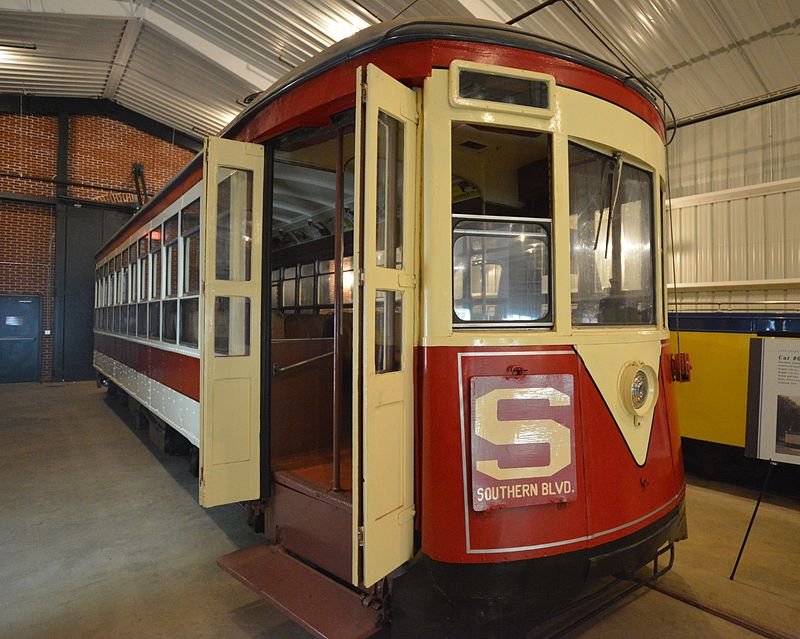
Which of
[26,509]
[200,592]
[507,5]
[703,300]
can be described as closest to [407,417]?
[200,592]

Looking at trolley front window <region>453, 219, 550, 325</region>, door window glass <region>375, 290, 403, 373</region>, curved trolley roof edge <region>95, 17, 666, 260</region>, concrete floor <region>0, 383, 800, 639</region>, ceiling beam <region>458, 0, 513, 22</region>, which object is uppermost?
ceiling beam <region>458, 0, 513, 22</region>

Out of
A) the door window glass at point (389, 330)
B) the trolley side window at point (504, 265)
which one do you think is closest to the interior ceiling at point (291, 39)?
the trolley side window at point (504, 265)

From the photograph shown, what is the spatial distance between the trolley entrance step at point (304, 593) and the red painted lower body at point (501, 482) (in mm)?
476

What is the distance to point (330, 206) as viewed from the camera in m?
4.91

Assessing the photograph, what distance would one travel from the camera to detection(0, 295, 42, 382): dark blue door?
12.3 meters

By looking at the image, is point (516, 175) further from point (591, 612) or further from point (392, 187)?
point (591, 612)

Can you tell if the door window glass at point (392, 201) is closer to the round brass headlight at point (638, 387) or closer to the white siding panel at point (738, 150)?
the round brass headlight at point (638, 387)

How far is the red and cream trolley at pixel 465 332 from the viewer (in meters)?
2.13

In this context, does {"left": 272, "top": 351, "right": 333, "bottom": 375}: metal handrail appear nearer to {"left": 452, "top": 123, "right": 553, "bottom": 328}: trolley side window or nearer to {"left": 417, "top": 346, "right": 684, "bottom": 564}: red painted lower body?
{"left": 417, "top": 346, "right": 684, "bottom": 564}: red painted lower body

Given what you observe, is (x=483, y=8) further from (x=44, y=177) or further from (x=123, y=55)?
(x=44, y=177)

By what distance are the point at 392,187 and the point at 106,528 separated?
3764 mm

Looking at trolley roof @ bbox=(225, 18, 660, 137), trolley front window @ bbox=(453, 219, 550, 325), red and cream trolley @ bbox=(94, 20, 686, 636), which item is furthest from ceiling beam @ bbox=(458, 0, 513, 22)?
trolley front window @ bbox=(453, 219, 550, 325)

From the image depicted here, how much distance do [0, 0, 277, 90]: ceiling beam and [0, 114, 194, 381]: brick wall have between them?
5.50 m

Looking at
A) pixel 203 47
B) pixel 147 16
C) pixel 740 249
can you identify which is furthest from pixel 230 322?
pixel 147 16
